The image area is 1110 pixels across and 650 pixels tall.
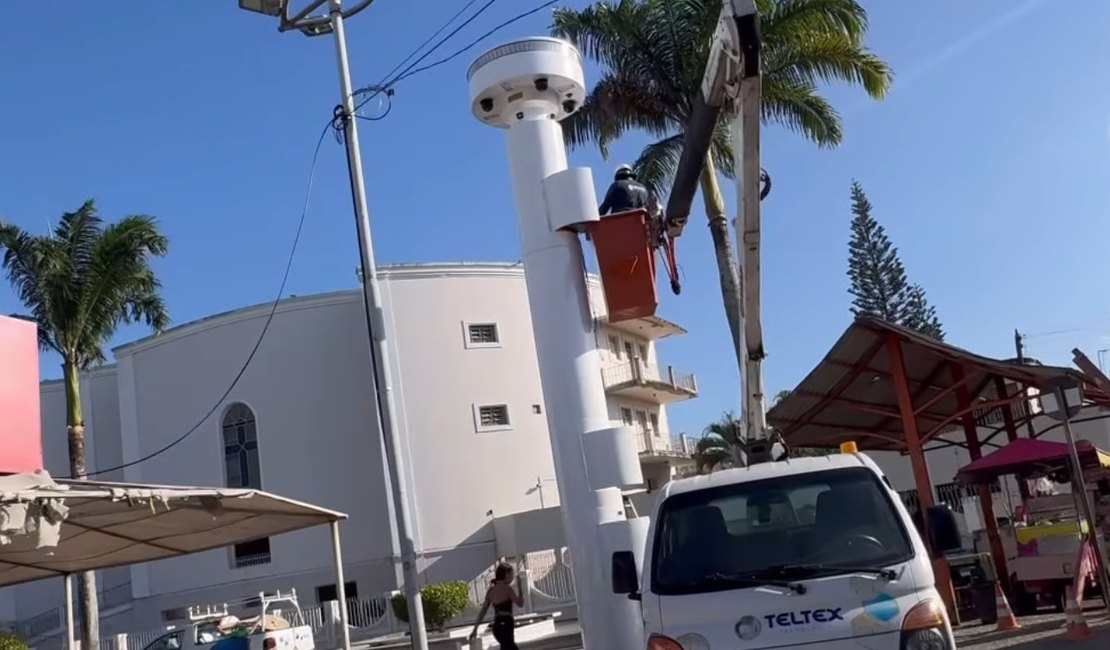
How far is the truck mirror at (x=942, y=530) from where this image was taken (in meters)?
6.26

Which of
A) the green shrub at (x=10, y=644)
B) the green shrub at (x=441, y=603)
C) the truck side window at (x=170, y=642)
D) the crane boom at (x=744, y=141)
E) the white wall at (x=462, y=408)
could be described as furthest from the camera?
the white wall at (x=462, y=408)

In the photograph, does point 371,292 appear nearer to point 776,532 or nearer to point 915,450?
point 915,450

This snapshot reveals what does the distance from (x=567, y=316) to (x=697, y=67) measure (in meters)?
9.33

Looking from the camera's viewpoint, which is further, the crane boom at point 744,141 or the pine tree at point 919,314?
the pine tree at point 919,314

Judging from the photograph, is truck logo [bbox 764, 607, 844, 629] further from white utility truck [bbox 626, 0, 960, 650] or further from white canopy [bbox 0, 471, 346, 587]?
white canopy [bbox 0, 471, 346, 587]

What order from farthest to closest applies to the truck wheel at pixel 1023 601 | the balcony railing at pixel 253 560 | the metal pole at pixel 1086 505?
the balcony railing at pixel 253 560, the truck wheel at pixel 1023 601, the metal pole at pixel 1086 505

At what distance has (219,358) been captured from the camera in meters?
40.4

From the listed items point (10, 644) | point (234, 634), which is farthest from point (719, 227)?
point (10, 644)

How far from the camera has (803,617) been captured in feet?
18.5

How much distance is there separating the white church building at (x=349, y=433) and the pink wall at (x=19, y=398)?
80.7ft

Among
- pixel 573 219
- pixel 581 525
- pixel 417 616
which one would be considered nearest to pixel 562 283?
pixel 573 219

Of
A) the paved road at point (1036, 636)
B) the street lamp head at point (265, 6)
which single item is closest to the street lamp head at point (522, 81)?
the street lamp head at point (265, 6)

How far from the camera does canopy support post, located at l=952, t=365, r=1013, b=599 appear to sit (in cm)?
1501

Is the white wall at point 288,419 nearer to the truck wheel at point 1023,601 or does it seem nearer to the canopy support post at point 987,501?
the canopy support post at point 987,501
